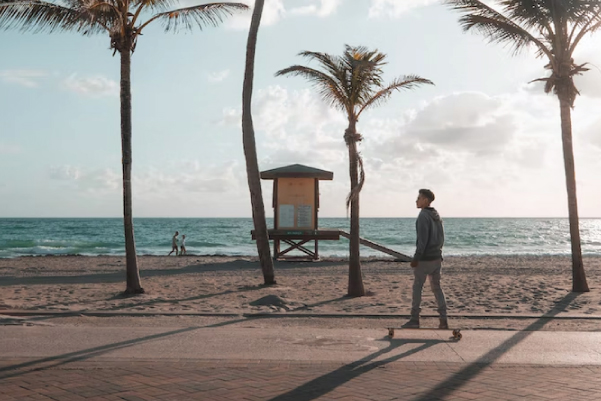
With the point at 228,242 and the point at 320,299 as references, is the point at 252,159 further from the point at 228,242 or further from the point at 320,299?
the point at 228,242

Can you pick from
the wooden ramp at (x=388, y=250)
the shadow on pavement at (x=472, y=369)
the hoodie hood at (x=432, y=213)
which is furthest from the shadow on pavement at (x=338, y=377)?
the wooden ramp at (x=388, y=250)

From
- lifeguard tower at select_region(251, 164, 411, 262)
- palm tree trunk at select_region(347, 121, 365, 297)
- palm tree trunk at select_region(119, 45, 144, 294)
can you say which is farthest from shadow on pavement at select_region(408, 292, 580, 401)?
lifeguard tower at select_region(251, 164, 411, 262)

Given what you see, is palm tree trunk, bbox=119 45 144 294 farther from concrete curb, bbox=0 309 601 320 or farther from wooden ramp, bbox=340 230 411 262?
wooden ramp, bbox=340 230 411 262

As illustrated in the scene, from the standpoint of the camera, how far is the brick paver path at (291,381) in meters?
5.18

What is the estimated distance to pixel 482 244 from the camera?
58.3m

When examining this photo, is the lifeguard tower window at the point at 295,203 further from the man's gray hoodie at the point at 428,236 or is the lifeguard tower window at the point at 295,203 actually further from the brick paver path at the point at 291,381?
the brick paver path at the point at 291,381

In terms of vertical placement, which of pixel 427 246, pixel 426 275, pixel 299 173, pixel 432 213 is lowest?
pixel 426 275

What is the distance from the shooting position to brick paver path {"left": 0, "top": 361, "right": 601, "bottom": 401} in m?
5.18

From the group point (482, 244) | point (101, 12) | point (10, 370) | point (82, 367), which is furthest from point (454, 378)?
point (482, 244)

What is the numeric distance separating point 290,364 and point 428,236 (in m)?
2.74

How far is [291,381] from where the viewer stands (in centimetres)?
568

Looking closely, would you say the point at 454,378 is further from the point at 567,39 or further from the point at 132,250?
the point at 567,39

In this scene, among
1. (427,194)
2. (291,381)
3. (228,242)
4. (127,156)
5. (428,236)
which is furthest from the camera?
(228,242)

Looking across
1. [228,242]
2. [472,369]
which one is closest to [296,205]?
[472,369]
